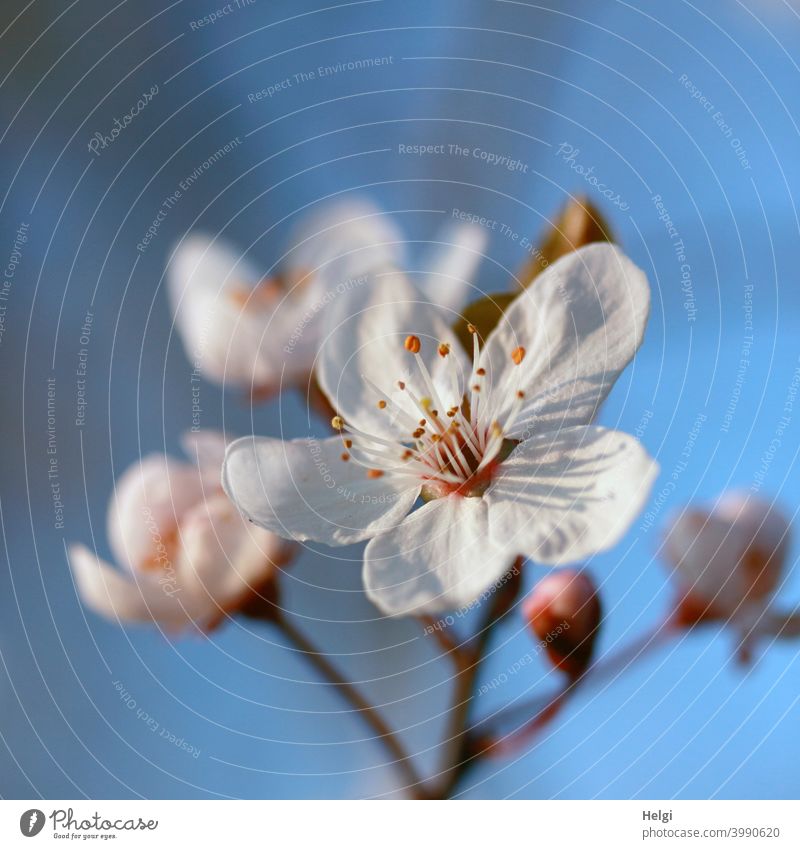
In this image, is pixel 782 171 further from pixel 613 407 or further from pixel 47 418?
pixel 47 418

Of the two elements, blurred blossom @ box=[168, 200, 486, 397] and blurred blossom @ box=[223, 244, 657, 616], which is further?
blurred blossom @ box=[168, 200, 486, 397]

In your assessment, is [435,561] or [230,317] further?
[230,317]

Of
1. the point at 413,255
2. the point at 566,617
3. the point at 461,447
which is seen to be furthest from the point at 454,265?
the point at 566,617

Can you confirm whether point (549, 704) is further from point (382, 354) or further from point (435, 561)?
point (382, 354)

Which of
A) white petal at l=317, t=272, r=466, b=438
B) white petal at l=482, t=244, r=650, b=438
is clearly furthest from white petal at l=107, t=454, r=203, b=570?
white petal at l=482, t=244, r=650, b=438

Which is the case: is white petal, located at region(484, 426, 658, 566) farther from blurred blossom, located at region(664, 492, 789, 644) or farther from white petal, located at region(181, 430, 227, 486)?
white petal, located at region(181, 430, 227, 486)

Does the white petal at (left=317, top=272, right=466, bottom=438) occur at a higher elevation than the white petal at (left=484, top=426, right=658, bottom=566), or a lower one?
higher
